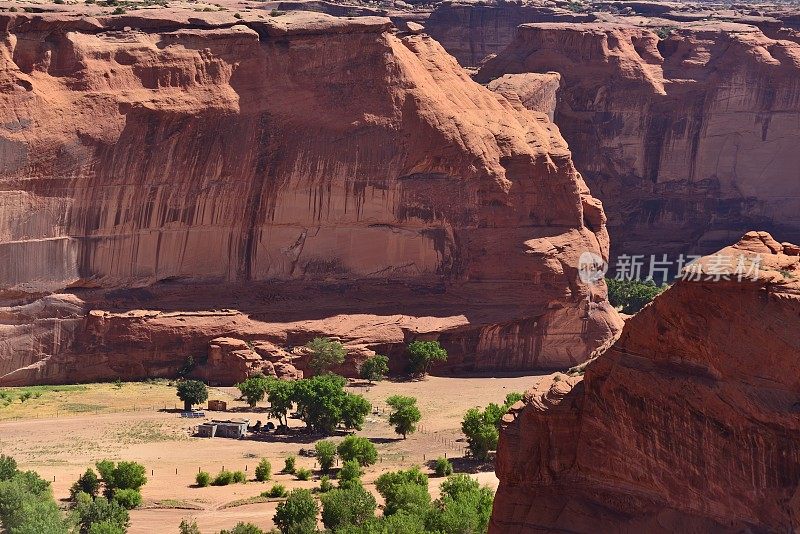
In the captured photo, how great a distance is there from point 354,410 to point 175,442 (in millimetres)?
7022

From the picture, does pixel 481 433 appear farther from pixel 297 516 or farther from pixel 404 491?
pixel 297 516

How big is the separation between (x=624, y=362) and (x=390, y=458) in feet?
108

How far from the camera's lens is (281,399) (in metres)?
58.9

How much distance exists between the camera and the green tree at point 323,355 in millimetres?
65688

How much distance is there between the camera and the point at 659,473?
21.8 m

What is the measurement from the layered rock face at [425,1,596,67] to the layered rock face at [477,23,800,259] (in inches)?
1234

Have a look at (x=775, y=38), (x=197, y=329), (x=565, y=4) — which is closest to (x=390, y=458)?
(x=197, y=329)

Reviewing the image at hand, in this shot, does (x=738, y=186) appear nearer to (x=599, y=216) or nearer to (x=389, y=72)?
(x=599, y=216)

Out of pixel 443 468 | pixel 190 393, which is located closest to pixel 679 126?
pixel 190 393

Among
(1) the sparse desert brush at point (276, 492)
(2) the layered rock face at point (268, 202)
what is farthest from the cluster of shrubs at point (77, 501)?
(2) the layered rock face at point (268, 202)

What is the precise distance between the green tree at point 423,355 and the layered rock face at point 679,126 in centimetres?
2720

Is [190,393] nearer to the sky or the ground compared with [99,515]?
nearer to the ground

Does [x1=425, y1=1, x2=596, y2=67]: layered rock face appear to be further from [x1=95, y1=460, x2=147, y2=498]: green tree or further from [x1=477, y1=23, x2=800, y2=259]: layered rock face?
[x1=95, y1=460, x2=147, y2=498]: green tree

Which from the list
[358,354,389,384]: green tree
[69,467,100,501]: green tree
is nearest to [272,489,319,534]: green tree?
[69,467,100,501]: green tree
